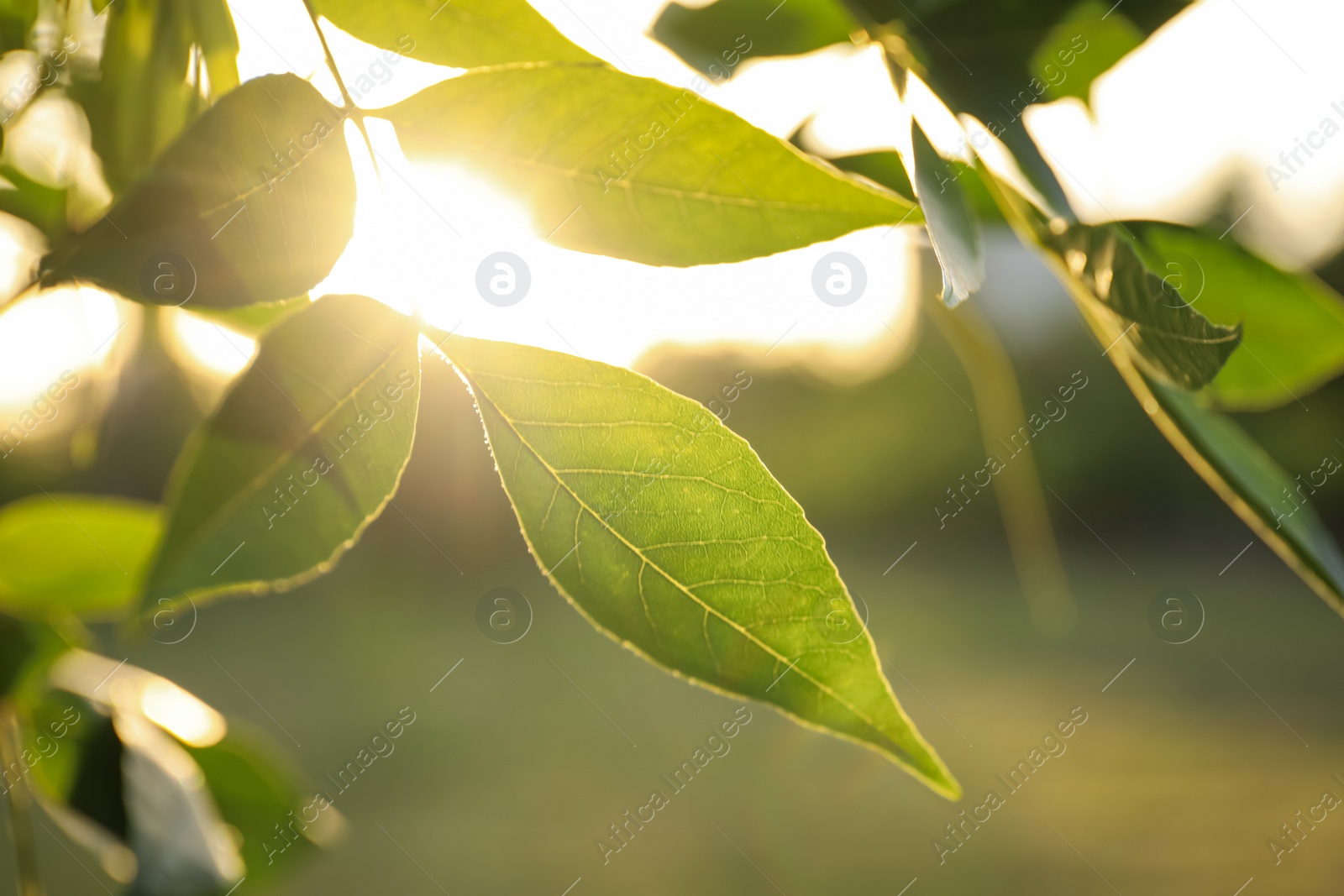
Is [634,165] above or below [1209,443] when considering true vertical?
above

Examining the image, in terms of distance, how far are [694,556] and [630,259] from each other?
0.08m

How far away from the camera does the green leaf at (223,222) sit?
0.60 feet

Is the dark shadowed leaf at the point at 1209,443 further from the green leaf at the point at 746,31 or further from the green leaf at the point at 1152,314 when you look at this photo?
the green leaf at the point at 746,31

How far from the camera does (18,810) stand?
0.36m

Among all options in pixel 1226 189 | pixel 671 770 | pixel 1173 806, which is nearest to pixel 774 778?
pixel 671 770

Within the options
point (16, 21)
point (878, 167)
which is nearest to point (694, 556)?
point (878, 167)

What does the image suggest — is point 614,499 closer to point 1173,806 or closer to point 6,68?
point 6,68

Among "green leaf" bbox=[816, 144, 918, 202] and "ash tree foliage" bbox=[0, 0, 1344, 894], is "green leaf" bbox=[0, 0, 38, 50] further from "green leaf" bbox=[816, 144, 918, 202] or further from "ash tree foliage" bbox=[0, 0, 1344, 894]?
"green leaf" bbox=[816, 144, 918, 202]

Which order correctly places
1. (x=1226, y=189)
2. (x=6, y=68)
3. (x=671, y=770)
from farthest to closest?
(x=1226, y=189) < (x=671, y=770) < (x=6, y=68)

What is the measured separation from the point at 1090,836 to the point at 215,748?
214 inches

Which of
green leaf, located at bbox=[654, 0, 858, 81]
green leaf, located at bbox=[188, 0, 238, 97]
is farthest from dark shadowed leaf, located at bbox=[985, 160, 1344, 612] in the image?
green leaf, located at bbox=[188, 0, 238, 97]

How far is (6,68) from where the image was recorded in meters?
0.31

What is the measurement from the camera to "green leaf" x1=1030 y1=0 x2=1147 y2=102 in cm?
26

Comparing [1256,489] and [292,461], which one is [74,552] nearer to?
[292,461]
